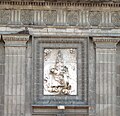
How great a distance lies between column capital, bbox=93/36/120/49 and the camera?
46.2 feet

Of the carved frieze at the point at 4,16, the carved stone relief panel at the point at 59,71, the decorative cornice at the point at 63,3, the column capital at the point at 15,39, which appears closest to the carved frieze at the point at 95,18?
the decorative cornice at the point at 63,3

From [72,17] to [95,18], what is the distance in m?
0.91

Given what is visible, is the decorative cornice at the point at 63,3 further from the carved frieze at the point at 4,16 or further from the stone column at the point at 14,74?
the stone column at the point at 14,74

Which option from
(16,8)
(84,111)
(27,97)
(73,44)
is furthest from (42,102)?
(16,8)

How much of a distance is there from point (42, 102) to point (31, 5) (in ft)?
12.4

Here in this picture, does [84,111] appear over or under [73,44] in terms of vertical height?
under

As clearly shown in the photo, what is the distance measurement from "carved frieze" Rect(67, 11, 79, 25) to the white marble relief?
1.10m

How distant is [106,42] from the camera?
556 inches

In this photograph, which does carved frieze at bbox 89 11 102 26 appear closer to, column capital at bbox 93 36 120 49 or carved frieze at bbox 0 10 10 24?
column capital at bbox 93 36 120 49

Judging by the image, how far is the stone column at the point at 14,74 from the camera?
Result: 13768 millimetres

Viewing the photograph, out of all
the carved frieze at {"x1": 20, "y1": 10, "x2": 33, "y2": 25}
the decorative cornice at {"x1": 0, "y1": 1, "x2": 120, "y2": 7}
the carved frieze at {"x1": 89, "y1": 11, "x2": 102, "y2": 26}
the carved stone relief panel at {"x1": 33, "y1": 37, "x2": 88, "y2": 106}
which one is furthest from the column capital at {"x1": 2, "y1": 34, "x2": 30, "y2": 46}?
the carved frieze at {"x1": 89, "y1": 11, "x2": 102, "y2": 26}

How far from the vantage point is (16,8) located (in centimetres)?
1410

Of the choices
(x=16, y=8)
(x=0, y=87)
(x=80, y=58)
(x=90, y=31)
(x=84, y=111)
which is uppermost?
(x=16, y=8)

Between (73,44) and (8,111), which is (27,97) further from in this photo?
(73,44)
